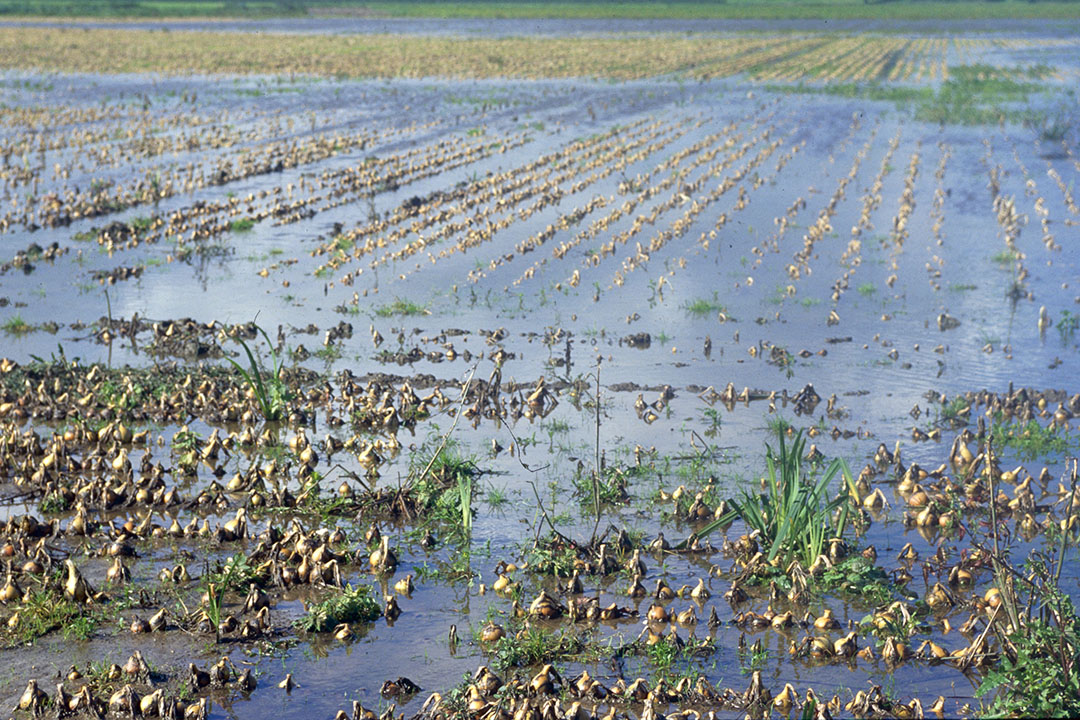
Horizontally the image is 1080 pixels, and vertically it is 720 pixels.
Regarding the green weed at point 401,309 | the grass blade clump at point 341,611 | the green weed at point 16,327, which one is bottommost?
the grass blade clump at point 341,611

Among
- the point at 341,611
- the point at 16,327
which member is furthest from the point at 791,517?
the point at 16,327

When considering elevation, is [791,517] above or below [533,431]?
above

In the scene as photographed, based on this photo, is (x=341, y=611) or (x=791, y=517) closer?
(x=341, y=611)

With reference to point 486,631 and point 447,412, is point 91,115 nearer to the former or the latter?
point 447,412

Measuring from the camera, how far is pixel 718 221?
1869cm

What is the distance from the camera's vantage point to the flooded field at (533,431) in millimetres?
6363

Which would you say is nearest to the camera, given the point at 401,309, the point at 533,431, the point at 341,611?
the point at 341,611

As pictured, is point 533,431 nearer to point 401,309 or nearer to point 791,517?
point 791,517

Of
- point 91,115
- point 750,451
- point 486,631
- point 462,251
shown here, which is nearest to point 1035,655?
point 486,631

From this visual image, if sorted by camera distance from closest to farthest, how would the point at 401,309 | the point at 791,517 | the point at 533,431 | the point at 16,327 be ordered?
the point at 791,517, the point at 533,431, the point at 16,327, the point at 401,309

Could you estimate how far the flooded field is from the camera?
636 cm

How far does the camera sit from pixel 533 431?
10.2m

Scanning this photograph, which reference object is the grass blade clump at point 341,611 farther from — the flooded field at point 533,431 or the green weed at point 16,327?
the green weed at point 16,327

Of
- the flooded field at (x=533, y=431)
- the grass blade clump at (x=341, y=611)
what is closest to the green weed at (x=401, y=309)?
the flooded field at (x=533, y=431)
